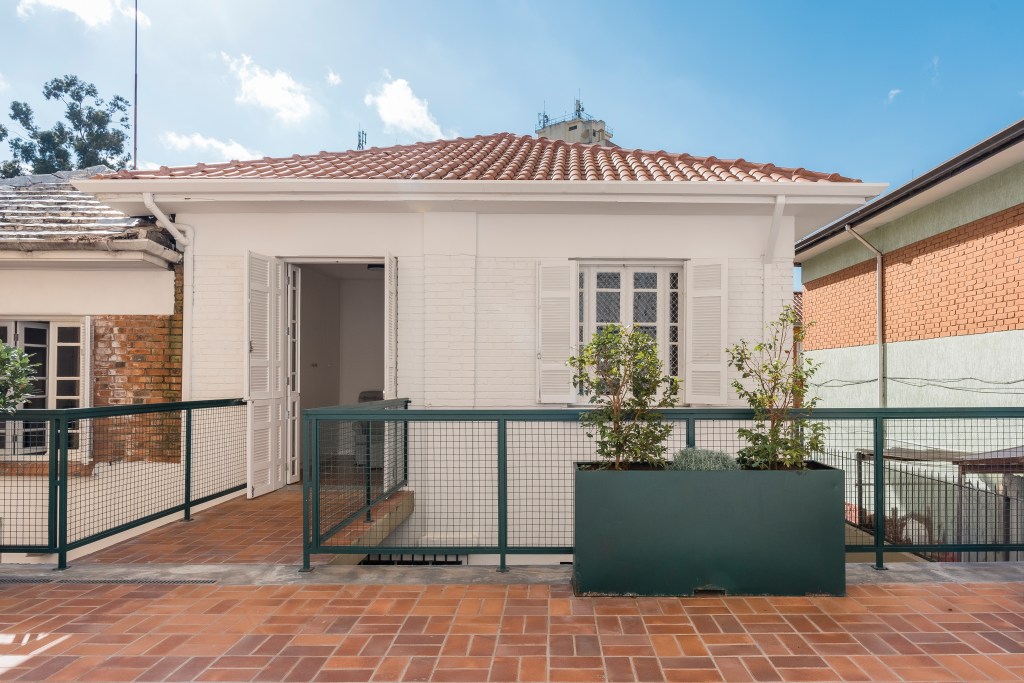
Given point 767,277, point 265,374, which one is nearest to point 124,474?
point 265,374

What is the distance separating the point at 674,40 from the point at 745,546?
12478mm

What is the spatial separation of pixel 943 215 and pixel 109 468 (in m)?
9.50

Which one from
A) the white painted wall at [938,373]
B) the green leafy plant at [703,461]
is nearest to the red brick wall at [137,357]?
the green leafy plant at [703,461]

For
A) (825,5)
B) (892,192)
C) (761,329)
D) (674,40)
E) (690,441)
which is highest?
(825,5)

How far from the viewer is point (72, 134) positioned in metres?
25.4

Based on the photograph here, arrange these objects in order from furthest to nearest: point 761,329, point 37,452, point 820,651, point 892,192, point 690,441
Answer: point 892,192
point 761,329
point 37,452
point 690,441
point 820,651

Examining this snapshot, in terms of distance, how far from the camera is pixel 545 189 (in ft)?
18.7

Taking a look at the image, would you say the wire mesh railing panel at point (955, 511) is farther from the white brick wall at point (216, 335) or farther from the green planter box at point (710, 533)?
the white brick wall at point (216, 335)

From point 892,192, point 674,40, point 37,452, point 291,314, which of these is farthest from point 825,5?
point 37,452

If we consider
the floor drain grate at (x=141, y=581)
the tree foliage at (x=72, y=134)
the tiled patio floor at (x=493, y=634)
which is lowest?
the floor drain grate at (x=141, y=581)

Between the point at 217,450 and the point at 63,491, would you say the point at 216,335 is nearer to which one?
the point at 217,450

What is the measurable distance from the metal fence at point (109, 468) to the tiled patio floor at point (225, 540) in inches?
6.2

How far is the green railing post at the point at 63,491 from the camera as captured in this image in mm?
3791

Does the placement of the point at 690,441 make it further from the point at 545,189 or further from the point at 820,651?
the point at 545,189
